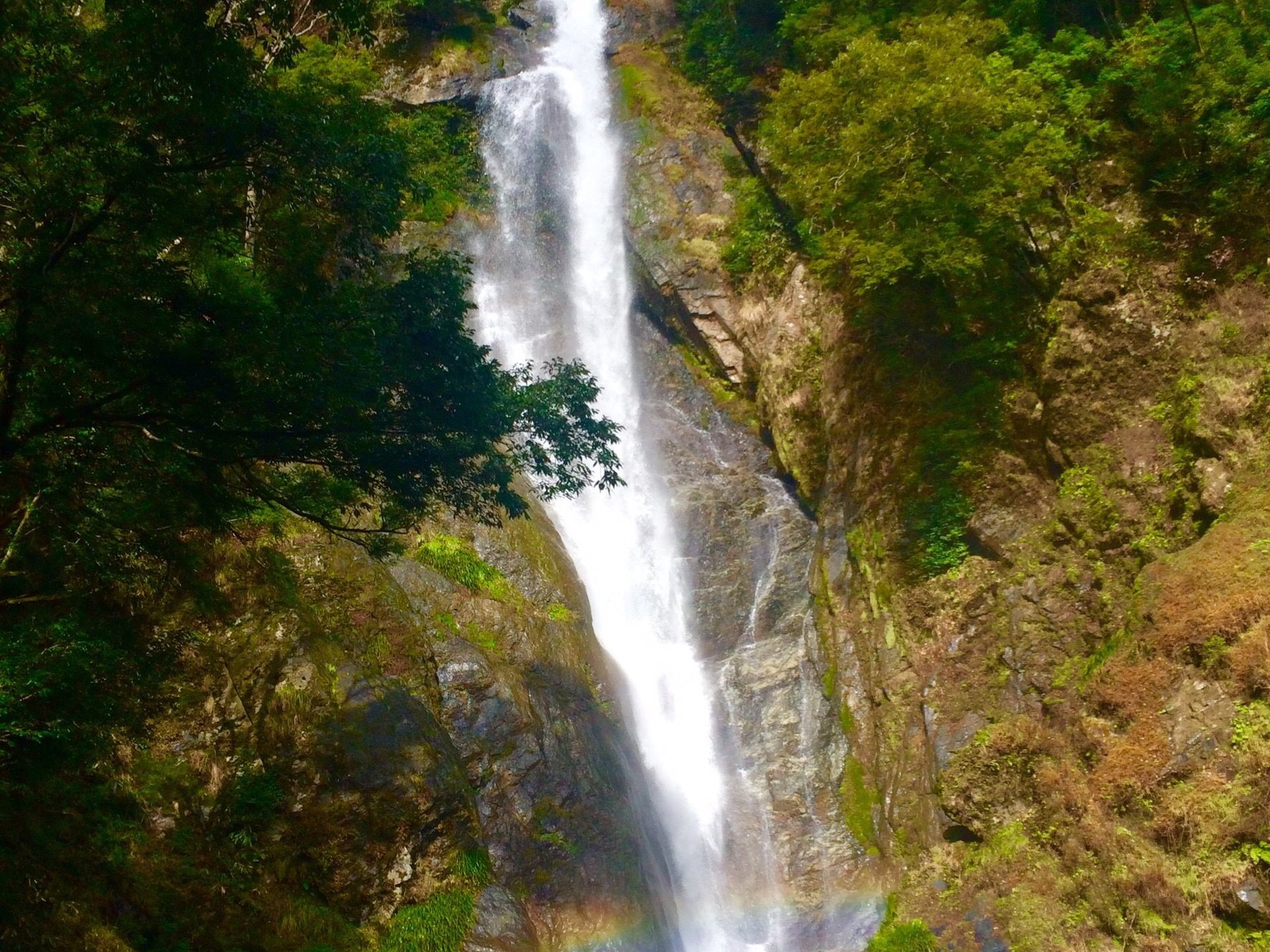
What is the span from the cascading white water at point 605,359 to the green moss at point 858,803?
169 centimetres

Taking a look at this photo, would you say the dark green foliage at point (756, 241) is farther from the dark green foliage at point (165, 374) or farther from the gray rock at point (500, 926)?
the gray rock at point (500, 926)

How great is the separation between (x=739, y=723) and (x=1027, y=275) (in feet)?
31.2

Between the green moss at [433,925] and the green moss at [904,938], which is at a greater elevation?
the green moss at [433,925]

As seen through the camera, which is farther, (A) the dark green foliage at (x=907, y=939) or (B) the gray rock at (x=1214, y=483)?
(A) the dark green foliage at (x=907, y=939)

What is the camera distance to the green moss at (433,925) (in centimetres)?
909

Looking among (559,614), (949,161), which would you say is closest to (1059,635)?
(949,161)

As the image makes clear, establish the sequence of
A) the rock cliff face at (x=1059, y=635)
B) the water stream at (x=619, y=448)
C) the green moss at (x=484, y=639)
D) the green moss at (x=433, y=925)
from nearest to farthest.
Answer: the rock cliff face at (x=1059, y=635) < the green moss at (x=433, y=925) < the green moss at (x=484, y=639) < the water stream at (x=619, y=448)

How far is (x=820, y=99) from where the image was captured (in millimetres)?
14086

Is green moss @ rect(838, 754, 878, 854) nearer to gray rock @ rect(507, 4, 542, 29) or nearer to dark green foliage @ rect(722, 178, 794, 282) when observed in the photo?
dark green foliage @ rect(722, 178, 794, 282)

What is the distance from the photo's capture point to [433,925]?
30.7ft

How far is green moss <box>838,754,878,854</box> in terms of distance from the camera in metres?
13.9

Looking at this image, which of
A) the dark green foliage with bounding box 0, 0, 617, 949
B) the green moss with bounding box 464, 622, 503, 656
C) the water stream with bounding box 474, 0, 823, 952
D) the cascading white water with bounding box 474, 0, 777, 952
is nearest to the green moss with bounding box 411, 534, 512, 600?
the green moss with bounding box 464, 622, 503, 656

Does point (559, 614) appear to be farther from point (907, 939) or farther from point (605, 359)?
point (605, 359)

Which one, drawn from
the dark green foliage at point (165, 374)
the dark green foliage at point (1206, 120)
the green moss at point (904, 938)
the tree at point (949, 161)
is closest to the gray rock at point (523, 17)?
the tree at point (949, 161)
